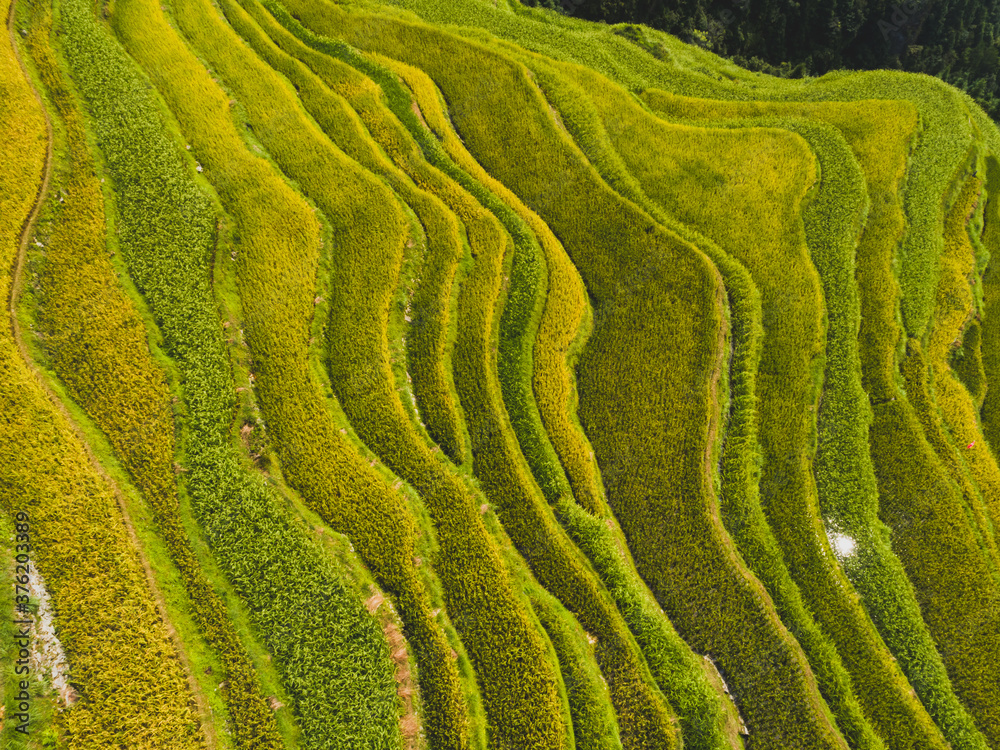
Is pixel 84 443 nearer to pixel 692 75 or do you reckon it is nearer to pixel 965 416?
pixel 965 416

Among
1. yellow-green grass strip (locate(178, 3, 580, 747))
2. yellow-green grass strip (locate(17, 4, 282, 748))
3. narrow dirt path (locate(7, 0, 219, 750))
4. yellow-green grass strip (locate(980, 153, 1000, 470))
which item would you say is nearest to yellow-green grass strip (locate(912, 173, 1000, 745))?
yellow-green grass strip (locate(980, 153, 1000, 470))

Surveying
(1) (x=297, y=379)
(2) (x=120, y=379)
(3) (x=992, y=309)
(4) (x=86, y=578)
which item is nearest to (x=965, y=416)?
(3) (x=992, y=309)

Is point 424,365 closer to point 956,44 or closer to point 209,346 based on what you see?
point 209,346

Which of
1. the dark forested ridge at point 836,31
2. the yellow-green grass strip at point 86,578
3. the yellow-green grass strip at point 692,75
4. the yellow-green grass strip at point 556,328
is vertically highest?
the dark forested ridge at point 836,31

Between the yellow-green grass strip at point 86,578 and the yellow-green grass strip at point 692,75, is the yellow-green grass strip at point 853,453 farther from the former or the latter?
the yellow-green grass strip at point 86,578

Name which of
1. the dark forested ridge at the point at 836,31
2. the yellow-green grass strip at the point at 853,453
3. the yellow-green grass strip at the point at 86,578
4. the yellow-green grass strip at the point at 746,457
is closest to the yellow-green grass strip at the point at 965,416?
the yellow-green grass strip at the point at 853,453

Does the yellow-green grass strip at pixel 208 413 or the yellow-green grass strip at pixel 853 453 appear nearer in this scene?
the yellow-green grass strip at pixel 208 413
